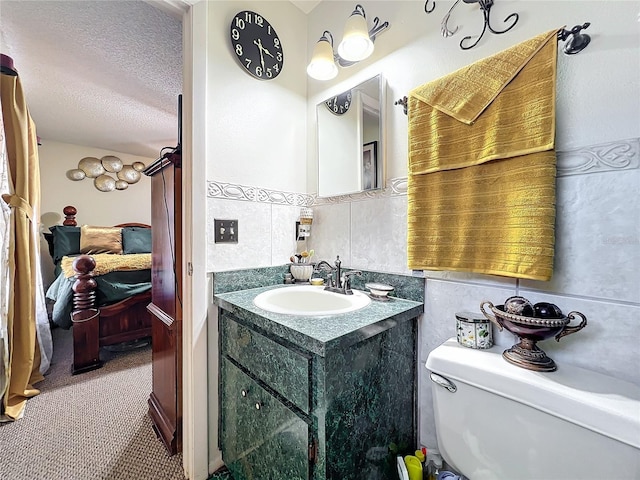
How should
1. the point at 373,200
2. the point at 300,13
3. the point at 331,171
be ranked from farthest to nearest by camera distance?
the point at 300,13
the point at 331,171
the point at 373,200

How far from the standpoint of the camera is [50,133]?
3037 mm

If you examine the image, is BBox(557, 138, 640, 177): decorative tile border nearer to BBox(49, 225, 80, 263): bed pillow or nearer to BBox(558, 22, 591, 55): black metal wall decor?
BBox(558, 22, 591, 55): black metal wall decor

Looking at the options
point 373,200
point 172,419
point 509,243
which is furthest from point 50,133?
point 509,243

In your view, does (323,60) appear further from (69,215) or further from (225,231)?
(69,215)

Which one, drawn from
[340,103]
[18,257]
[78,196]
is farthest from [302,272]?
[78,196]

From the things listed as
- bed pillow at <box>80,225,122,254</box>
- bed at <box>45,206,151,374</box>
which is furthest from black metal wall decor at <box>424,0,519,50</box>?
bed pillow at <box>80,225,122,254</box>

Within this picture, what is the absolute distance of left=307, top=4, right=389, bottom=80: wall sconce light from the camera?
3.53 feet

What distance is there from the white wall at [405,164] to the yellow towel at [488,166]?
0.30 feet

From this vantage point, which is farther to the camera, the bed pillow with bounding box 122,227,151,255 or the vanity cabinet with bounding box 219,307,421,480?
the bed pillow with bounding box 122,227,151,255

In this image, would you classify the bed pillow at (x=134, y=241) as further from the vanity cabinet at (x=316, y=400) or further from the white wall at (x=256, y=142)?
the vanity cabinet at (x=316, y=400)

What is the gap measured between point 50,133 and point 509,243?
4538 millimetres

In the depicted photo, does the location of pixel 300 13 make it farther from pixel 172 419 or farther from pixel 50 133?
pixel 50 133

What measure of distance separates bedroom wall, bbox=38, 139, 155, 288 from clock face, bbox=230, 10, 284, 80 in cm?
352

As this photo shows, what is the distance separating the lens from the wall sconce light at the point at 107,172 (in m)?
3.44
